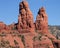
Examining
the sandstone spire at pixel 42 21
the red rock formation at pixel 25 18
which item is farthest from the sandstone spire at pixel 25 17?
the sandstone spire at pixel 42 21

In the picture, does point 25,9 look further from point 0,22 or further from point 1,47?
point 1,47

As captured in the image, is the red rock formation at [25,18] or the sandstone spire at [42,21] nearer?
the red rock formation at [25,18]

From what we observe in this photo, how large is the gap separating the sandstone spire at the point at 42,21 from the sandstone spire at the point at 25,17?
4.79 metres

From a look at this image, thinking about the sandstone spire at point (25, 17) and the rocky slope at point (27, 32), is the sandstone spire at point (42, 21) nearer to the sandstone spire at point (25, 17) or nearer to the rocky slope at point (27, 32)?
the rocky slope at point (27, 32)

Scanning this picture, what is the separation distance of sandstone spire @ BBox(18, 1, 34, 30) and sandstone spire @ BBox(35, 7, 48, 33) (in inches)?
188

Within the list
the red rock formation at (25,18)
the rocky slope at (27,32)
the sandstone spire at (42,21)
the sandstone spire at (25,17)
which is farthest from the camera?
the sandstone spire at (42,21)

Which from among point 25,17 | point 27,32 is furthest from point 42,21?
point 27,32

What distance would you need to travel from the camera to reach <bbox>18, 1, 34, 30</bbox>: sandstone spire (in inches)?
3376

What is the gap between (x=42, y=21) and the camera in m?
91.9

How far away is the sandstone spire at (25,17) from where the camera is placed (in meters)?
85.8

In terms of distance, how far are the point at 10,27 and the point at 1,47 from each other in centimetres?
1937

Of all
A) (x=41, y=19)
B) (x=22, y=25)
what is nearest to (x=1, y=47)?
(x=22, y=25)

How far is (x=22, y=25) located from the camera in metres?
85.4

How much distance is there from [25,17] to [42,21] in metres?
7.11
